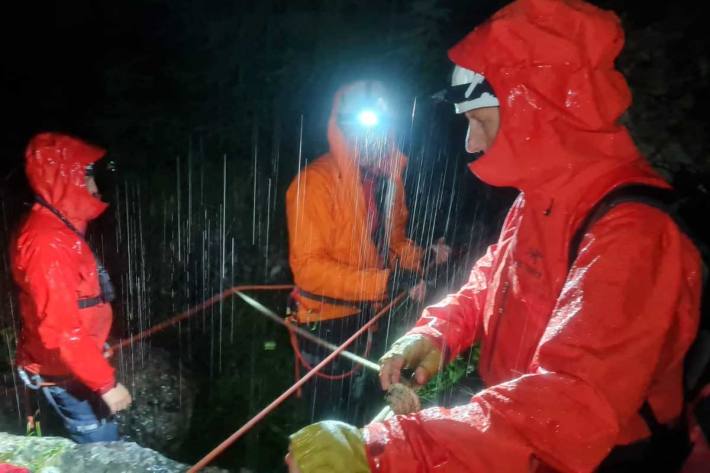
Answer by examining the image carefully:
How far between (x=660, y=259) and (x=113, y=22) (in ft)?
38.1

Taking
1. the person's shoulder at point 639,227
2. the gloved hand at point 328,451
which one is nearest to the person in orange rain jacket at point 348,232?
the gloved hand at point 328,451

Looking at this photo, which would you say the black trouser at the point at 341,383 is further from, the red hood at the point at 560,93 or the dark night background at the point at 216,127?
the red hood at the point at 560,93

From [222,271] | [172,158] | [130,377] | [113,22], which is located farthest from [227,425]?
[113,22]

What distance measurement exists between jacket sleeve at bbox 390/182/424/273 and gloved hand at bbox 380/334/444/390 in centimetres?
308

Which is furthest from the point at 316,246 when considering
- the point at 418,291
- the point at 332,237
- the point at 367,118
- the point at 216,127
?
the point at 216,127

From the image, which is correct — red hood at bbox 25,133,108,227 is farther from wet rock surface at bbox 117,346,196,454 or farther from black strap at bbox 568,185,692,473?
black strap at bbox 568,185,692,473

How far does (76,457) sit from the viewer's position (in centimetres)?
230

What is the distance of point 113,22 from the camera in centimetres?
970

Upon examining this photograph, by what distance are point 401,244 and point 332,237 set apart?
1.39 meters

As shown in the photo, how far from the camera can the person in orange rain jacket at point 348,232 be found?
166 inches

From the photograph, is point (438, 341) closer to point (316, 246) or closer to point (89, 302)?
point (316, 246)

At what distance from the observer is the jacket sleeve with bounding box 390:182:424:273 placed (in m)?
→ 5.48

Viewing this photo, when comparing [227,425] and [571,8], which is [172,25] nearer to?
[227,425]

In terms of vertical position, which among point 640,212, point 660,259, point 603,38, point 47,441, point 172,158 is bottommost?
point 47,441
